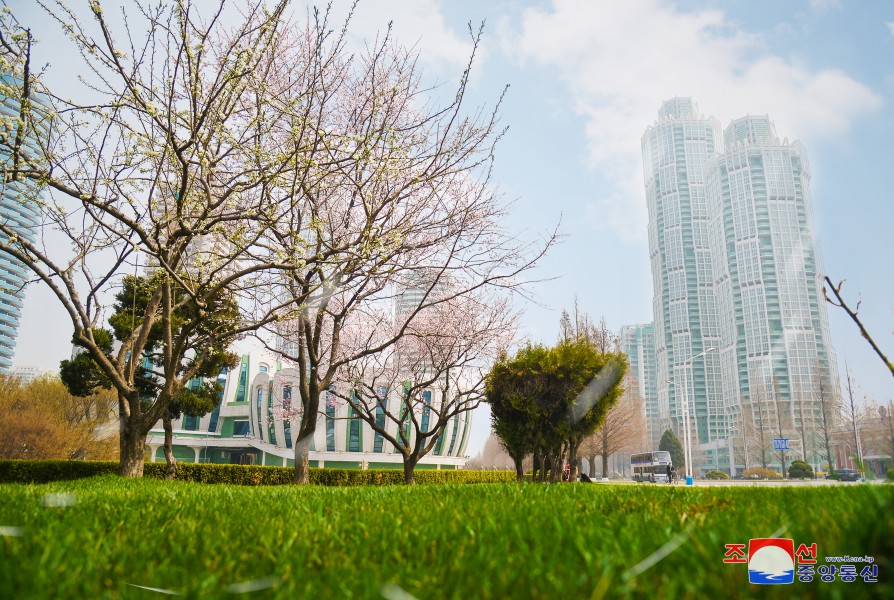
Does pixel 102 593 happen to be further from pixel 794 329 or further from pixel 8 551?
pixel 794 329

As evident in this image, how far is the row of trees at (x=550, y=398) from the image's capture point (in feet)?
45.1

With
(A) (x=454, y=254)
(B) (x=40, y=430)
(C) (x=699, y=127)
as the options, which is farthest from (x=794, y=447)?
(C) (x=699, y=127)

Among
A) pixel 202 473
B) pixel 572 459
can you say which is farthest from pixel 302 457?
pixel 202 473

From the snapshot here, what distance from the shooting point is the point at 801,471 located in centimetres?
4575

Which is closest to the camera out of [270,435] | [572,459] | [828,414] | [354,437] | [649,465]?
[572,459]

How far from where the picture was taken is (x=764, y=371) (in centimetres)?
8469

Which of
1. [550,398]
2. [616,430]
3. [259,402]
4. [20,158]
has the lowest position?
[616,430]

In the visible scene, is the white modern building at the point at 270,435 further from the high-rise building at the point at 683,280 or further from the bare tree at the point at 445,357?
the high-rise building at the point at 683,280

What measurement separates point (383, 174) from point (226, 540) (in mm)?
7900

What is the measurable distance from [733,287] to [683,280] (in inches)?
668

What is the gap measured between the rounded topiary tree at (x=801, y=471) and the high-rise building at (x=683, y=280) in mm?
45621

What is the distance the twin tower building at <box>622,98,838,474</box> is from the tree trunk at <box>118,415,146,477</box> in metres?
61.4

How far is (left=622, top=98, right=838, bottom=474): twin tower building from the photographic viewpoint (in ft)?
264

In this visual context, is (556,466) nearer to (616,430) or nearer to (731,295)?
(616,430)
